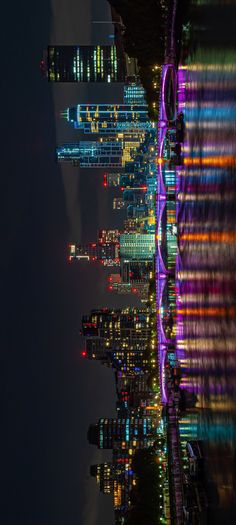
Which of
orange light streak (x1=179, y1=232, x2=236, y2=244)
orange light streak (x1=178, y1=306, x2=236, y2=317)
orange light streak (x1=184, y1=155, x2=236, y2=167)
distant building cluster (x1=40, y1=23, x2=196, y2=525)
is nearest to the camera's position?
orange light streak (x1=178, y1=306, x2=236, y2=317)

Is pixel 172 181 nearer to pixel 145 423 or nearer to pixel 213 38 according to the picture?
pixel 213 38

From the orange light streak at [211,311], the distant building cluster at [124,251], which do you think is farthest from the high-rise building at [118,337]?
the orange light streak at [211,311]

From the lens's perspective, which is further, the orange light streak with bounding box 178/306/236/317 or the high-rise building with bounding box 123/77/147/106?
the high-rise building with bounding box 123/77/147/106

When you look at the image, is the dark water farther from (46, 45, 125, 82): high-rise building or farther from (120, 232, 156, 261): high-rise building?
(120, 232, 156, 261): high-rise building

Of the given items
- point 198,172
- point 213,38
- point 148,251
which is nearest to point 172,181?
point 198,172

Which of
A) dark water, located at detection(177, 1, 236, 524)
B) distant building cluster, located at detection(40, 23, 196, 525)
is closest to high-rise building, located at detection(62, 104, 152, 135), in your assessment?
distant building cluster, located at detection(40, 23, 196, 525)

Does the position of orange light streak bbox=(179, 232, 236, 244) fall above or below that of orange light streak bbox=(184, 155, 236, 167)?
below
